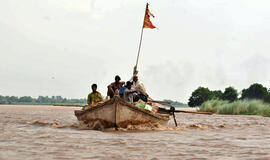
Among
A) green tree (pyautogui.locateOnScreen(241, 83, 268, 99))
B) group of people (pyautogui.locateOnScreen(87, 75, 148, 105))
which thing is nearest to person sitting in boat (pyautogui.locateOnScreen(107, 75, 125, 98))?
group of people (pyautogui.locateOnScreen(87, 75, 148, 105))

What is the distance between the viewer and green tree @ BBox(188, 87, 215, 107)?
48.4m

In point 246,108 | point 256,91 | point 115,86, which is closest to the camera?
point 115,86

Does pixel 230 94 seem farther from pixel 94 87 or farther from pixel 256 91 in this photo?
pixel 94 87

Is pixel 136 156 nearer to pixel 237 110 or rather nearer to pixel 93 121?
pixel 93 121

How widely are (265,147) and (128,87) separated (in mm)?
5537

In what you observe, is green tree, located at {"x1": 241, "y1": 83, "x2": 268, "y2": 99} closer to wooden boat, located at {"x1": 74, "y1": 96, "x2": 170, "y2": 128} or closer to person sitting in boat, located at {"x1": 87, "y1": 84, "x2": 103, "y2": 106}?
person sitting in boat, located at {"x1": 87, "y1": 84, "x2": 103, "y2": 106}

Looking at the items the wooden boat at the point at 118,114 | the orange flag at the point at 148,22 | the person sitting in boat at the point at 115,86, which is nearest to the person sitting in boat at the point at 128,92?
the person sitting in boat at the point at 115,86

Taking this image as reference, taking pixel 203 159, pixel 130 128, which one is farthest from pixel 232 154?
pixel 130 128

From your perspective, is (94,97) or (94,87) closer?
(94,87)

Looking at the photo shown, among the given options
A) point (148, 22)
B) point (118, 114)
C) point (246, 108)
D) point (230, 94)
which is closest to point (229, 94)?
point (230, 94)

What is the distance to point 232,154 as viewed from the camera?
6297 millimetres

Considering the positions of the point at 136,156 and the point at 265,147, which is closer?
the point at 136,156

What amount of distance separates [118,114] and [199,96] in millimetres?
39406

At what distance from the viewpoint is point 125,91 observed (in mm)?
11703
